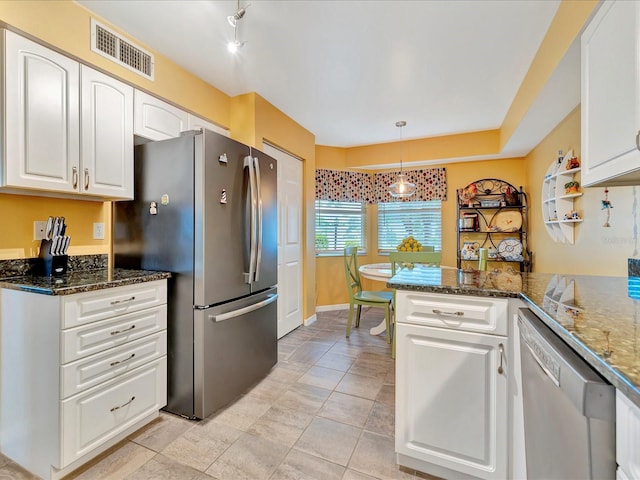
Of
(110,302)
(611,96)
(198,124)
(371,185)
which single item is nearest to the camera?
(611,96)

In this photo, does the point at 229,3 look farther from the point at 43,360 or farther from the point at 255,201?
the point at 43,360

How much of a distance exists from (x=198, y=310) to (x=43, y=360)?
0.72 meters

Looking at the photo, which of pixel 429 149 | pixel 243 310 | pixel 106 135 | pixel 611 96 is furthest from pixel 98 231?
pixel 429 149

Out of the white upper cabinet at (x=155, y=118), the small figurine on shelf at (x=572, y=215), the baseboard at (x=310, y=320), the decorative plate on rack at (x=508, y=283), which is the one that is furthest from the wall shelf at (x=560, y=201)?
the white upper cabinet at (x=155, y=118)

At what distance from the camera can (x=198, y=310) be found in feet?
5.96

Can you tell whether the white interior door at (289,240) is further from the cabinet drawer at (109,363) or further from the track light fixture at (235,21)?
the cabinet drawer at (109,363)

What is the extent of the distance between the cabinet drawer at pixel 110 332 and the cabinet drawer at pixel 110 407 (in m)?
0.20

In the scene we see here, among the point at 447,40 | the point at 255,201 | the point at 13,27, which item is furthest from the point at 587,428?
→ the point at 13,27

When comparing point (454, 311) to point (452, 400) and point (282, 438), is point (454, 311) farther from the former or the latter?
point (282, 438)

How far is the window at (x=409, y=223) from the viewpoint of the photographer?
4.57 metres

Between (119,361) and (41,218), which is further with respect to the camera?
(41,218)

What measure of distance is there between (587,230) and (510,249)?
1.75 meters

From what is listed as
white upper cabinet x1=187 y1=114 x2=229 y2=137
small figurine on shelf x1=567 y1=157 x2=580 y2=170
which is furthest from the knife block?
small figurine on shelf x1=567 y1=157 x2=580 y2=170

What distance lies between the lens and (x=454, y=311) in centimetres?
132
